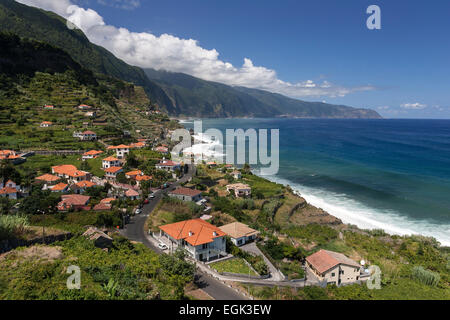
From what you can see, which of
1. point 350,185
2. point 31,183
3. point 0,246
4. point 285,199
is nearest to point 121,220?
point 0,246

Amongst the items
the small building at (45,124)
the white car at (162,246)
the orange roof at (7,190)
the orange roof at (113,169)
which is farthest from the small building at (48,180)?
the small building at (45,124)

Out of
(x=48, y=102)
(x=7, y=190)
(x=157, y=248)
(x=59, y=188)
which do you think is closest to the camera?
(x=157, y=248)

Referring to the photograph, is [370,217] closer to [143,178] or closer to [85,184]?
[143,178]

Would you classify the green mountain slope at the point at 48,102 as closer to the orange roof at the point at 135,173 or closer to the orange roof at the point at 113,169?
the orange roof at the point at 113,169

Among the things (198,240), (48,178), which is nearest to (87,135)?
(48,178)

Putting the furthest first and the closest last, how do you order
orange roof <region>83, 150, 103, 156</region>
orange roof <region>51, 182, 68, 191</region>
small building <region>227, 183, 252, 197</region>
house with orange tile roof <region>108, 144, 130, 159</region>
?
house with orange tile roof <region>108, 144, 130, 159</region>
orange roof <region>83, 150, 103, 156</region>
small building <region>227, 183, 252, 197</region>
orange roof <region>51, 182, 68, 191</region>

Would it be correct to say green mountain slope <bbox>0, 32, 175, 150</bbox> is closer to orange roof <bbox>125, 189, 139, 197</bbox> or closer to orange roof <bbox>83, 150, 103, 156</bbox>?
orange roof <bbox>83, 150, 103, 156</bbox>

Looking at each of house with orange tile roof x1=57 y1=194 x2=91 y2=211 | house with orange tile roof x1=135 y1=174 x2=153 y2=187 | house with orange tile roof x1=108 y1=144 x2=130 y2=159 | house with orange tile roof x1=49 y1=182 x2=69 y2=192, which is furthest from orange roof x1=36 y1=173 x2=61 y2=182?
house with orange tile roof x1=108 y1=144 x2=130 y2=159
